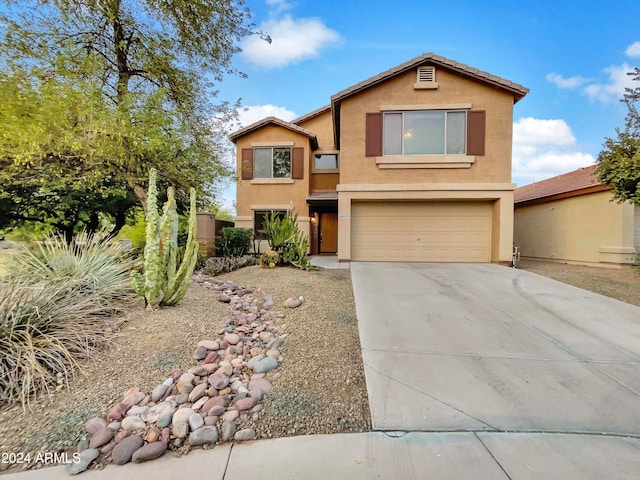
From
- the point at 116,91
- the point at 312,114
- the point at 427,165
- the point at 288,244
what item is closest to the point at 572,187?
the point at 427,165

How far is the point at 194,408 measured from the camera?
2.61m

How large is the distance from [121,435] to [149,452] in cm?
38

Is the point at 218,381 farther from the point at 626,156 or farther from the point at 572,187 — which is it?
the point at 572,187

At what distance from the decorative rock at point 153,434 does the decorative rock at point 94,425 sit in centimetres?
40

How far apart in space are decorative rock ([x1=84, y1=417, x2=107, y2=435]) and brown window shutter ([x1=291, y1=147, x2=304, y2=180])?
1261cm

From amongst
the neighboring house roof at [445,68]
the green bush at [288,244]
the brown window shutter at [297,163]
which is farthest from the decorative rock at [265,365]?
the brown window shutter at [297,163]

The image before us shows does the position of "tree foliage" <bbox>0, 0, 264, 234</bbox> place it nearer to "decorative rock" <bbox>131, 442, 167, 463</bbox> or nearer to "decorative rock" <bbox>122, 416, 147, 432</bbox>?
"decorative rock" <bbox>122, 416, 147, 432</bbox>

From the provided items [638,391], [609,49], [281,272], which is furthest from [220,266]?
[609,49]

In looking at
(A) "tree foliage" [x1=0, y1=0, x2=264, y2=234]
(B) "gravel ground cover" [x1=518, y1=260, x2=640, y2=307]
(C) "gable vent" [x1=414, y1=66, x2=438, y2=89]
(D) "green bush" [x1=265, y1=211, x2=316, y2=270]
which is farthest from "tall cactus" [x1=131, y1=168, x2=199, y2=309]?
(C) "gable vent" [x1=414, y1=66, x2=438, y2=89]

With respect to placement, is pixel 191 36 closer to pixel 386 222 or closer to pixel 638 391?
pixel 386 222

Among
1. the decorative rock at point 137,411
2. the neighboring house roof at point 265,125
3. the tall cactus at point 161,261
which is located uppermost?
Answer: the neighboring house roof at point 265,125

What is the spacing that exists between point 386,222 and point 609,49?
11.3 meters

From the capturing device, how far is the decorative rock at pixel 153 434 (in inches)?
90.5

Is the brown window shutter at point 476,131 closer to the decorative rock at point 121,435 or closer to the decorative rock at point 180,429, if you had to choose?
the decorative rock at point 180,429
